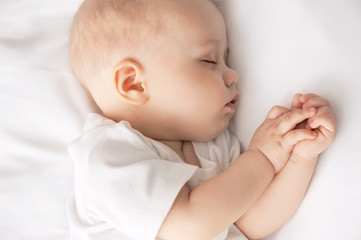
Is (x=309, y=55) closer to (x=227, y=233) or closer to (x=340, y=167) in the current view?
(x=340, y=167)

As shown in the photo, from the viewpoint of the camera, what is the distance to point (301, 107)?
42.1 inches

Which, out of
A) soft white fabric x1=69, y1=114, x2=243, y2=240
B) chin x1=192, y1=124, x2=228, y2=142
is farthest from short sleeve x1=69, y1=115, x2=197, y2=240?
chin x1=192, y1=124, x2=228, y2=142

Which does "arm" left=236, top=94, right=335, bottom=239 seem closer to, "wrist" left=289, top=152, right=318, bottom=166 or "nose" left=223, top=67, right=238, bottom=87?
"wrist" left=289, top=152, right=318, bottom=166

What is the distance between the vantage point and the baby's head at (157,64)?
1144 mm

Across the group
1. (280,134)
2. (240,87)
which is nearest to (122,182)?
→ (280,134)

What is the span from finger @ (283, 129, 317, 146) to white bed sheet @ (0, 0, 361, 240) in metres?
0.06

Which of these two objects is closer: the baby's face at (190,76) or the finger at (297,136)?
the finger at (297,136)

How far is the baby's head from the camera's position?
3.75ft

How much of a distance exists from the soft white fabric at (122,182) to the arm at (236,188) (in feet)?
0.14

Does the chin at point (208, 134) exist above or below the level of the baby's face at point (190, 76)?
below

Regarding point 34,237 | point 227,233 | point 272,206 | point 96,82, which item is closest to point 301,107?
point 272,206

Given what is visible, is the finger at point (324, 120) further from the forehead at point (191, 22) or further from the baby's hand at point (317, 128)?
the forehead at point (191, 22)

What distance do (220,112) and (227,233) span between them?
314mm

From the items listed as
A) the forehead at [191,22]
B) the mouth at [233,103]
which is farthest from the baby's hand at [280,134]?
the forehead at [191,22]
